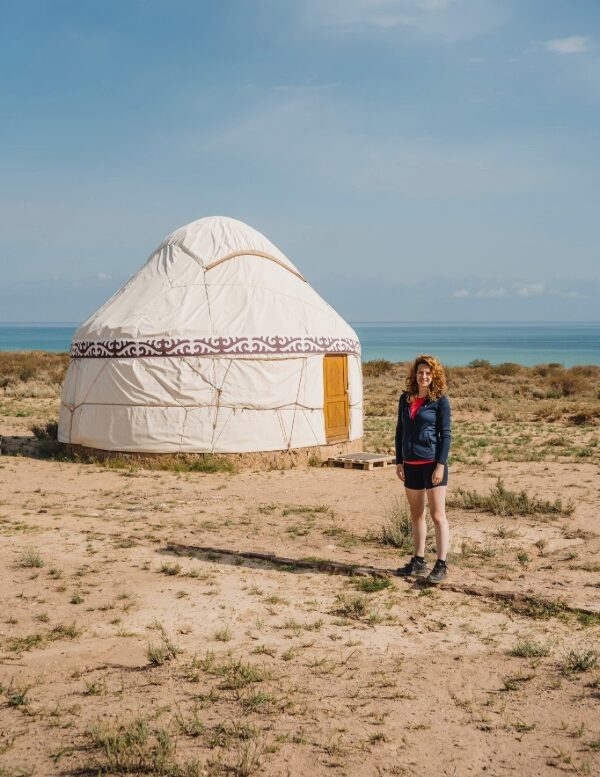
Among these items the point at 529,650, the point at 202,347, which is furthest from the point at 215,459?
the point at 529,650

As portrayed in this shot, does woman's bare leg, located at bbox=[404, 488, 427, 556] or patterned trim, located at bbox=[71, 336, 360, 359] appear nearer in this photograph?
woman's bare leg, located at bbox=[404, 488, 427, 556]

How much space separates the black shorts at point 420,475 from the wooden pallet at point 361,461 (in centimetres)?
575

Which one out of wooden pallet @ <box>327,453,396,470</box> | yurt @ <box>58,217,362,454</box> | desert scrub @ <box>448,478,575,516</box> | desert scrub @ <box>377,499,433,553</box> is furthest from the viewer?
wooden pallet @ <box>327,453,396,470</box>

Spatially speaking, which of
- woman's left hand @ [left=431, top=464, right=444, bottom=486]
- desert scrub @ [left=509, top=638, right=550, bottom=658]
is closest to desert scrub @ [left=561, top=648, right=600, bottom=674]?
desert scrub @ [left=509, top=638, right=550, bottom=658]

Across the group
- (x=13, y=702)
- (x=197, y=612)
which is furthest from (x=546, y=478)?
(x=13, y=702)

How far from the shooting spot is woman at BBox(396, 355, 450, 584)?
5512mm

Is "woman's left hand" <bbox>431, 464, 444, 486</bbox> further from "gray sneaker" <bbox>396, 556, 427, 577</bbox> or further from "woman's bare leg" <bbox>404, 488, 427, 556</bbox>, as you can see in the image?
"gray sneaker" <bbox>396, 556, 427, 577</bbox>

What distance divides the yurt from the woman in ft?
19.5

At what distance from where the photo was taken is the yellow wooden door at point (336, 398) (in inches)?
484

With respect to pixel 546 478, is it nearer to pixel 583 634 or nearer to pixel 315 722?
pixel 583 634

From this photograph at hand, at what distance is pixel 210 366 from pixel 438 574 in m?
6.34

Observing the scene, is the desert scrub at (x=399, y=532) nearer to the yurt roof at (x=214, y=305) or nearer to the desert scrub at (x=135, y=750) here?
the desert scrub at (x=135, y=750)

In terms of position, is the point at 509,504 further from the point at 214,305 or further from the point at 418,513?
the point at 214,305

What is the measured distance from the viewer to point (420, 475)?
558 centimetres
